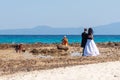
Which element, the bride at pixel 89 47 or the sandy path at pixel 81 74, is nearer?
the sandy path at pixel 81 74

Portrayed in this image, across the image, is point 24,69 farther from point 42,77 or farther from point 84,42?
point 84,42

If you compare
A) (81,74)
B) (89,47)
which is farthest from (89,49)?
(81,74)

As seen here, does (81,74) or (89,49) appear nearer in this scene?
(81,74)

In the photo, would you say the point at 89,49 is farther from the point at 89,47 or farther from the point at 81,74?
the point at 81,74

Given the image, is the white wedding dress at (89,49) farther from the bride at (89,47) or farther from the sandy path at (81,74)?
the sandy path at (81,74)

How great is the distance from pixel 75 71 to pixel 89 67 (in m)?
1.50

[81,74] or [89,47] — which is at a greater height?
[89,47]

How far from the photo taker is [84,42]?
28.6 m

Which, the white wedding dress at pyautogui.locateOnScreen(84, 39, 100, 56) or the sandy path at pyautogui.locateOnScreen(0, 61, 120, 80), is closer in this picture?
the sandy path at pyautogui.locateOnScreen(0, 61, 120, 80)

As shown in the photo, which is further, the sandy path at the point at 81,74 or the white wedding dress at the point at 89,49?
the white wedding dress at the point at 89,49

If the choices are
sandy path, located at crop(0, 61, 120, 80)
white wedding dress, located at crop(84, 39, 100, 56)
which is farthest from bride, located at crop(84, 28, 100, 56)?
sandy path, located at crop(0, 61, 120, 80)

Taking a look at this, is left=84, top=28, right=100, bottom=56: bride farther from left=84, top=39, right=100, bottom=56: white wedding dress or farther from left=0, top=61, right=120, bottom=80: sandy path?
left=0, top=61, right=120, bottom=80: sandy path

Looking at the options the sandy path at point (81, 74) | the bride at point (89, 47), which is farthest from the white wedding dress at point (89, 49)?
the sandy path at point (81, 74)

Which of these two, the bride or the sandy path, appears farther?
the bride
